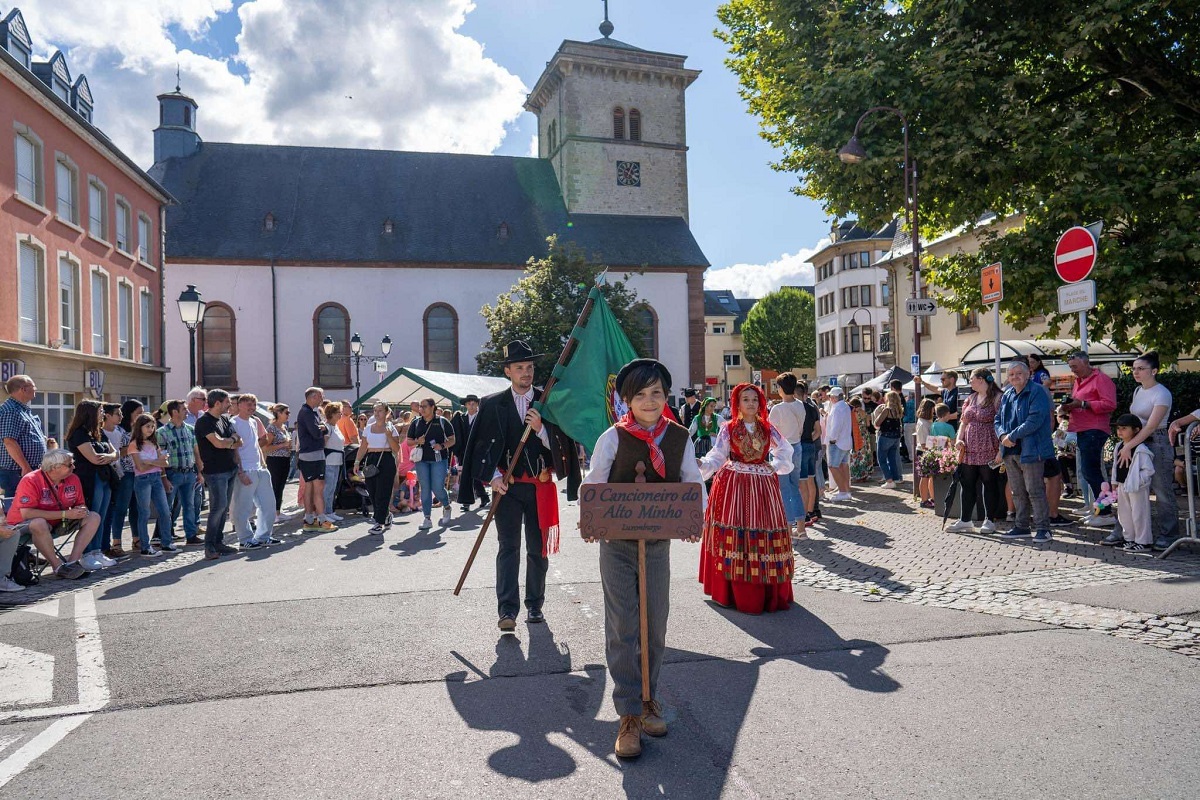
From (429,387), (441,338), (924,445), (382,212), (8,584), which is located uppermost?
(382,212)

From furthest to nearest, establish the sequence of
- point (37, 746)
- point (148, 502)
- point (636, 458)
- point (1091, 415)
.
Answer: point (148, 502) < point (1091, 415) < point (636, 458) < point (37, 746)

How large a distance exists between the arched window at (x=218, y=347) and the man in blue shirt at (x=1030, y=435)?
37.8 meters

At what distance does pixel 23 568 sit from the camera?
781 cm

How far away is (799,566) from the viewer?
8250mm

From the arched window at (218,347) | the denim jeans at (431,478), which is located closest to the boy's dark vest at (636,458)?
the denim jeans at (431,478)

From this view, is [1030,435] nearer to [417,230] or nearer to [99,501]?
[99,501]

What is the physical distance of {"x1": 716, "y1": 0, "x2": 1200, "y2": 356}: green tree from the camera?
11.9 metres

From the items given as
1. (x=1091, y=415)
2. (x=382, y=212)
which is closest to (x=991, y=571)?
(x=1091, y=415)

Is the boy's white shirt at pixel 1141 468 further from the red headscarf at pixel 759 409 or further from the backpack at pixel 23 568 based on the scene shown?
the backpack at pixel 23 568

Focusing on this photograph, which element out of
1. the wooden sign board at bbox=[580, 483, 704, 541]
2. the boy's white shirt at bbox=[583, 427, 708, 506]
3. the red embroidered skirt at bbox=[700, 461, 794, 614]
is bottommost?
the red embroidered skirt at bbox=[700, 461, 794, 614]

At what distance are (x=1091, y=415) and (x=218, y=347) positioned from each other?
38.8 meters

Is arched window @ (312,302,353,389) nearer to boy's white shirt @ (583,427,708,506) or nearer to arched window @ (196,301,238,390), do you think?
arched window @ (196,301,238,390)

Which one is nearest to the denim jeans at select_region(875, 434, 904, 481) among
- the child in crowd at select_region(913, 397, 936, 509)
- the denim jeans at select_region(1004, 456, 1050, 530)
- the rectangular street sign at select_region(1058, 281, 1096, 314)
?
the child in crowd at select_region(913, 397, 936, 509)

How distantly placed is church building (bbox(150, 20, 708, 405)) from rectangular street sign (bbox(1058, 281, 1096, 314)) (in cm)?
3167
